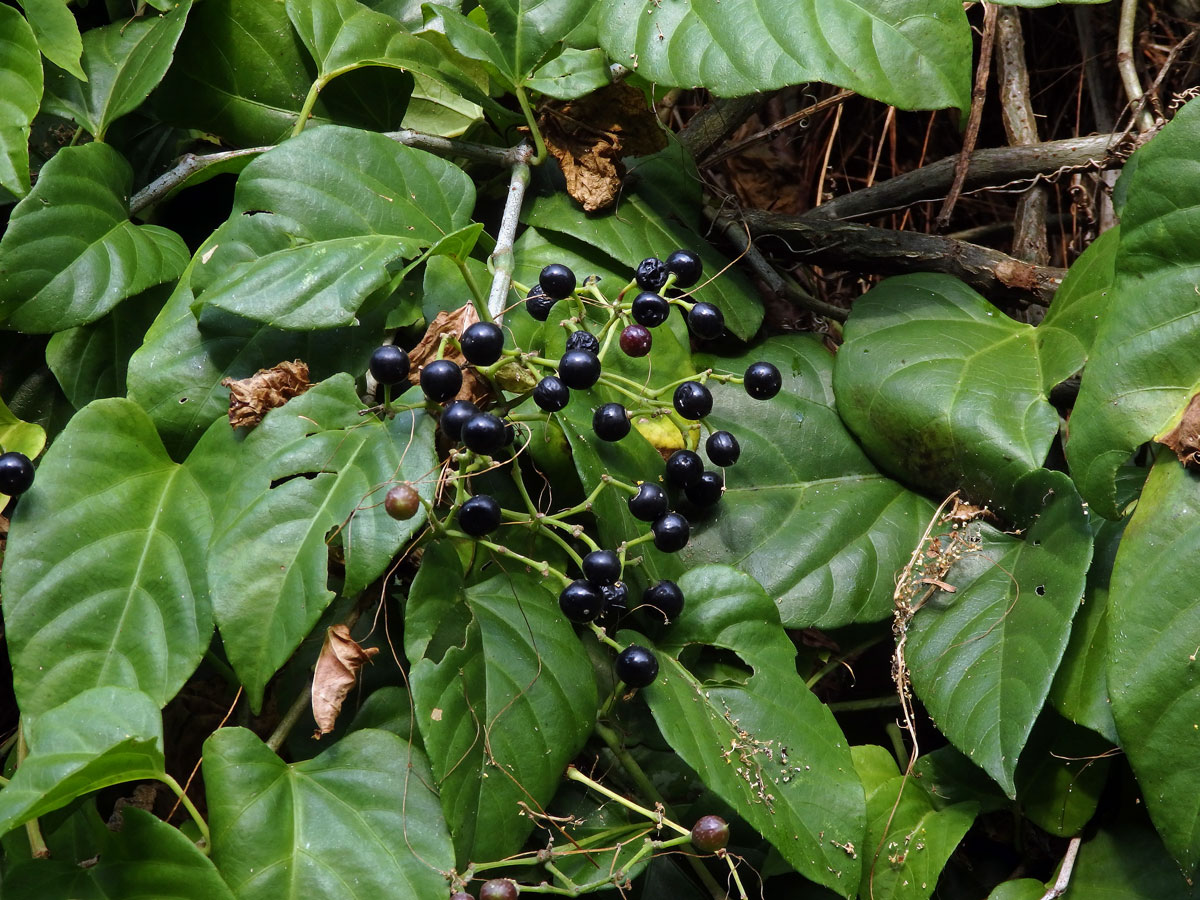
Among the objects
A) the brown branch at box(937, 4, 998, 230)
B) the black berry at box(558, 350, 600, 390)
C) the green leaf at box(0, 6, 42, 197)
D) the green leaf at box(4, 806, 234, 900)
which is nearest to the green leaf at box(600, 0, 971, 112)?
the black berry at box(558, 350, 600, 390)

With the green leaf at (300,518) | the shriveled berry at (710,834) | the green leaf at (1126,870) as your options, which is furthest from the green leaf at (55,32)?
the green leaf at (1126,870)

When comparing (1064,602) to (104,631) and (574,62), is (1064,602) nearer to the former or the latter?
(574,62)

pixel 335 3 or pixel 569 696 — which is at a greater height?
pixel 335 3

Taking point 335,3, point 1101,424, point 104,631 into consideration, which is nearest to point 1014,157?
point 1101,424

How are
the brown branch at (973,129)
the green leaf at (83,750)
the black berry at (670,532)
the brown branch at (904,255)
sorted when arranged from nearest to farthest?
the green leaf at (83,750) < the black berry at (670,532) < the brown branch at (904,255) < the brown branch at (973,129)

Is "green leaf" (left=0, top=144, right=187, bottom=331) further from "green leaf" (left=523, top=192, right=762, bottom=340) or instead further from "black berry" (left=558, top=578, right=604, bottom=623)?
"black berry" (left=558, top=578, right=604, bottom=623)

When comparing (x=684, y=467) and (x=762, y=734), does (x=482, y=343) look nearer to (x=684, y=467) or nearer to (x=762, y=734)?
(x=684, y=467)

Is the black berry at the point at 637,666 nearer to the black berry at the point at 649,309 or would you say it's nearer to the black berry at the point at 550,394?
the black berry at the point at 550,394
